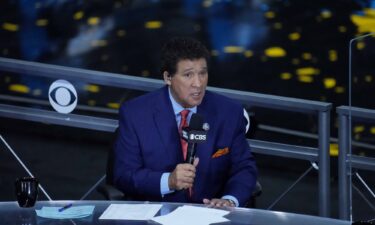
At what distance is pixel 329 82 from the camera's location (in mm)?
4820

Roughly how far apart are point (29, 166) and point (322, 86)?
6.37ft

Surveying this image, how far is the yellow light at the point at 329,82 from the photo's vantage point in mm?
4810

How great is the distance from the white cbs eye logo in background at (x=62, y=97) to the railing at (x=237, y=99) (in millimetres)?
45

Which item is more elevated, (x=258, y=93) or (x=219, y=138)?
(x=258, y=93)

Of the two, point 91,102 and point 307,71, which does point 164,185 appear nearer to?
point 307,71

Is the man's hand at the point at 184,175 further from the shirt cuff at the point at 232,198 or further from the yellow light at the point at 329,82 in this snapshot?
the yellow light at the point at 329,82

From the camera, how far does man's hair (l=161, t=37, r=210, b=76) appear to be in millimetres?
3596

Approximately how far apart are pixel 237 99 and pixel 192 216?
5.68 ft

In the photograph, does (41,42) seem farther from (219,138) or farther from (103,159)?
(219,138)

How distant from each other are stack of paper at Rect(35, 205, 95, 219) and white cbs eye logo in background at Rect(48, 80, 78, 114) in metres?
2.15

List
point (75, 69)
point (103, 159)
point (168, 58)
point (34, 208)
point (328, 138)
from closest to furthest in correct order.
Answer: point (34, 208)
point (168, 58)
point (328, 138)
point (75, 69)
point (103, 159)

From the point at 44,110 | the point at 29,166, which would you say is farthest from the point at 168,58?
the point at 29,166

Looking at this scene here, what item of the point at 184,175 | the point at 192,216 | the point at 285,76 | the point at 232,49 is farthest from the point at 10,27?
the point at 192,216

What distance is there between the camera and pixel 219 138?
369cm
